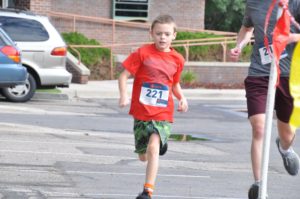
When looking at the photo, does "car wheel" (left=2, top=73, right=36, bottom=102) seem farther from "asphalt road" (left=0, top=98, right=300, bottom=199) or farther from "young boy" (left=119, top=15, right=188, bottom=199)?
"young boy" (left=119, top=15, right=188, bottom=199)

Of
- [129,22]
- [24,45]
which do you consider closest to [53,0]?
[129,22]

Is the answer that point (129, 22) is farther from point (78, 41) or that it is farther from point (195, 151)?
point (195, 151)

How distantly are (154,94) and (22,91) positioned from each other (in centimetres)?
1207

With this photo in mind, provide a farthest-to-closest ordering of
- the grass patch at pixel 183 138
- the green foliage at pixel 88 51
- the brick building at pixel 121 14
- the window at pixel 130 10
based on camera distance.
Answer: the window at pixel 130 10 → the brick building at pixel 121 14 → the green foliage at pixel 88 51 → the grass patch at pixel 183 138

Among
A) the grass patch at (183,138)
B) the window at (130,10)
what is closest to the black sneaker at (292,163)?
the grass patch at (183,138)

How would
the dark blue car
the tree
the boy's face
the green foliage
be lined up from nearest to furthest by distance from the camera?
the boy's face
the dark blue car
the green foliage
the tree

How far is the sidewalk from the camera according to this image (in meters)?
23.2

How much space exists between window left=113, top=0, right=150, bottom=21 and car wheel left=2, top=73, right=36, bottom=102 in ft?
43.9

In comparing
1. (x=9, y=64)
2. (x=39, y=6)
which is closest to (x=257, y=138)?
(x=9, y=64)

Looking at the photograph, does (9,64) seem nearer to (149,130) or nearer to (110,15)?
(149,130)

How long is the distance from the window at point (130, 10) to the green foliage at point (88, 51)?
4.25 metres

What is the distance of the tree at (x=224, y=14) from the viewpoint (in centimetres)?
3931

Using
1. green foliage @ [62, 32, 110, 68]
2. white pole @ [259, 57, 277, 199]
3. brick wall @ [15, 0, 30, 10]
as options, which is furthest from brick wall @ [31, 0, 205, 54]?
white pole @ [259, 57, 277, 199]

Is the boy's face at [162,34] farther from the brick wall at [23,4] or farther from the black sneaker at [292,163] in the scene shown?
the brick wall at [23,4]
